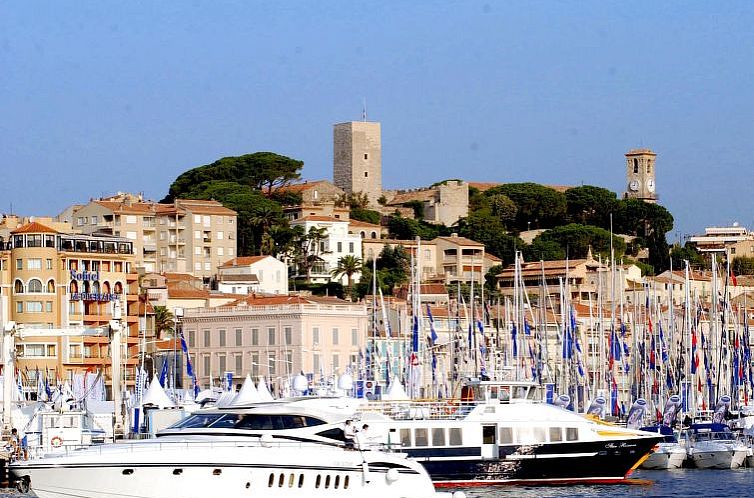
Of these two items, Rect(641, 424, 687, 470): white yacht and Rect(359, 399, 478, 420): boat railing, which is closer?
Rect(359, 399, 478, 420): boat railing

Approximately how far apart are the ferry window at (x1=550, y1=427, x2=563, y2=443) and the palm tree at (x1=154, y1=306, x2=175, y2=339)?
62.2m

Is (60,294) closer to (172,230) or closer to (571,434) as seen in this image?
(172,230)

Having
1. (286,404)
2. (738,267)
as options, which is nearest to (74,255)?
(286,404)

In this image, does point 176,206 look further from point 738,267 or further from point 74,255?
point 738,267

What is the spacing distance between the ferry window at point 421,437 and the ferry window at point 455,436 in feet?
2.36

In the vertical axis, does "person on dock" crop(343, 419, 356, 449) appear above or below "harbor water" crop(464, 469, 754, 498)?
above

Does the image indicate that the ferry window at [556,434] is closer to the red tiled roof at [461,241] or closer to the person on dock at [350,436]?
the person on dock at [350,436]

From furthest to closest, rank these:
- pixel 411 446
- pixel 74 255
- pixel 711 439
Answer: pixel 74 255 < pixel 711 439 < pixel 411 446

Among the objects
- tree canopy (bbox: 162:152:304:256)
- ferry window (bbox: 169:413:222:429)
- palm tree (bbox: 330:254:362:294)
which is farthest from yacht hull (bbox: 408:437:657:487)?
tree canopy (bbox: 162:152:304:256)

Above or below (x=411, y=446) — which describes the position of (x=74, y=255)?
above

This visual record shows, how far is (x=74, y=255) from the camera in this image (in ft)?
326

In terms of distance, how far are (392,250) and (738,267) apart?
151 feet

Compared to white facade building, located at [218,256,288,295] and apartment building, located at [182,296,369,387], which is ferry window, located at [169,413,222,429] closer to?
apartment building, located at [182,296,369,387]

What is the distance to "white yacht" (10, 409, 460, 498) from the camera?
35312 millimetres
